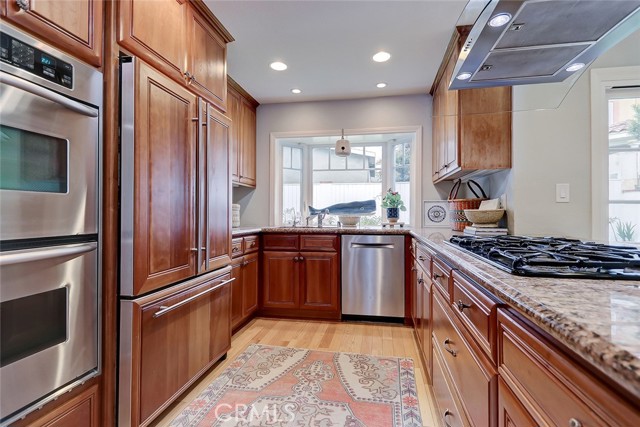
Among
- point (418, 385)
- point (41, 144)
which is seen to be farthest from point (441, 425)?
point (41, 144)

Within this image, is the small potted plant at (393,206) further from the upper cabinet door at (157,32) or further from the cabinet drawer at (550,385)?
the cabinet drawer at (550,385)

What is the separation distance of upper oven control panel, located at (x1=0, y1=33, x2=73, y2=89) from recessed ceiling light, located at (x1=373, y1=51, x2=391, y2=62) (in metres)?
2.08

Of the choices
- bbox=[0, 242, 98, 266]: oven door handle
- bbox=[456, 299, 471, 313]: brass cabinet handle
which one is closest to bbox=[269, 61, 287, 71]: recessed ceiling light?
bbox=[0, 242, 98, 266]: oven door handle

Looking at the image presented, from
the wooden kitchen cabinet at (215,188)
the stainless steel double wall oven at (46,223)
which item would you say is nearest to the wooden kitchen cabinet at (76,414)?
the stainless steel double wall oven at (46,223)

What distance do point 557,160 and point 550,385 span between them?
1.82 m

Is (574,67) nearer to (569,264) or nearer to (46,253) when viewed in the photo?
(569,264)

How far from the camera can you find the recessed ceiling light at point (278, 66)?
255 centimetres

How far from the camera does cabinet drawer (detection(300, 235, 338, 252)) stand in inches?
111

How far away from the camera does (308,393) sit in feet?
5.57

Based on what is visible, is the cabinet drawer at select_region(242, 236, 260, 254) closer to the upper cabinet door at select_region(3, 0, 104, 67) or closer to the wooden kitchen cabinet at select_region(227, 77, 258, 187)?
the wooden kitchen cabinet at select_region(227, 77, 258, 187)

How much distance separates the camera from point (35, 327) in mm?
953

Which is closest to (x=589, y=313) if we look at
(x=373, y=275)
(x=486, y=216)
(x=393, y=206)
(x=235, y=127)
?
(x=486, y=216)

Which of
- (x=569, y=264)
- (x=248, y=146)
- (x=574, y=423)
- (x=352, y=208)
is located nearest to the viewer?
(x=574, y=423)

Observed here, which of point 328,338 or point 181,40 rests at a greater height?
point 181,40
